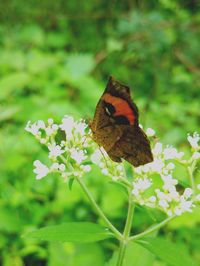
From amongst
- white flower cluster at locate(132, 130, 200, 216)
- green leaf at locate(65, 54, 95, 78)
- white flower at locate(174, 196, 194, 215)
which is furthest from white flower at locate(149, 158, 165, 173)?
green leaf at locate(65, 54, 95, 78)

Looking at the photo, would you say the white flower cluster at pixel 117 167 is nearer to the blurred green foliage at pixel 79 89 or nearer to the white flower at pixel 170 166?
the white flower at pixel 170 166

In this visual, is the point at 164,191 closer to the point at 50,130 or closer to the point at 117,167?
the point at 117,167

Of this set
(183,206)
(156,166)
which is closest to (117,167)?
(156,166)

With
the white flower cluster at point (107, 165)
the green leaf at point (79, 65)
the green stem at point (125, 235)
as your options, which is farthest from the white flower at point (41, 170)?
the green leaf at point (79, 65)

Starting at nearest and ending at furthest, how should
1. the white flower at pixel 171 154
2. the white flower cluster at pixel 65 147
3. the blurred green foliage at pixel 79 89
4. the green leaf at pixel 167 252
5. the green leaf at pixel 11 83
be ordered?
the green leaf at pixel 167 252 < the white flower cluster at pixel 65 147 < the white flower at pixel 171 154 < the blurred green foliage at pixel 79 89 < the green leaf at pixel 11 83

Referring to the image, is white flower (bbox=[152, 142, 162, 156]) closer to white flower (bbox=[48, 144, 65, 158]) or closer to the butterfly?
A: the butterfly
